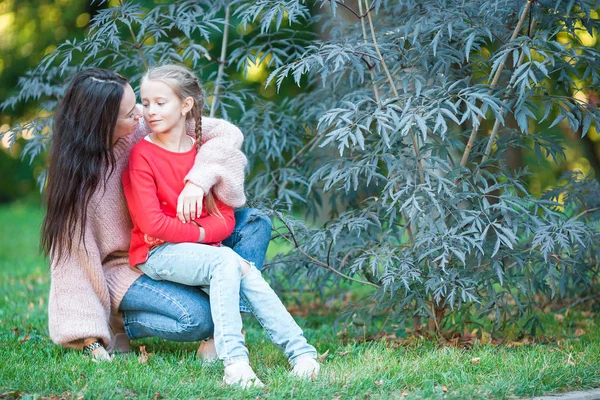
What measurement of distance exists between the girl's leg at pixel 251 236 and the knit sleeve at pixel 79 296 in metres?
0.67

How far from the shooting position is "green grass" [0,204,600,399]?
9.23 feet

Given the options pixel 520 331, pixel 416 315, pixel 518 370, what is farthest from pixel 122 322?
pixel 520 331

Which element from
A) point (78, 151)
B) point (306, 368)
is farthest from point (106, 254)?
point (306, 368)

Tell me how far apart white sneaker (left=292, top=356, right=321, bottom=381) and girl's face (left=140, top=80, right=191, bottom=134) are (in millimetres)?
1268

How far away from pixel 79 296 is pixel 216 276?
2.31ft

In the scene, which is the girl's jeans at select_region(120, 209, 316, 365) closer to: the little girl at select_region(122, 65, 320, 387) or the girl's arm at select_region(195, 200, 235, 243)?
the little girl at select_region(122, 65, 320, 387)

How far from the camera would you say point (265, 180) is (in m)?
4.57

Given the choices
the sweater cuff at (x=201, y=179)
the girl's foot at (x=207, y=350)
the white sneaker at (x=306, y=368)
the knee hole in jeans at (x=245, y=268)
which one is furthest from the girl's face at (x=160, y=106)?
the white sneaker at (x=306, y=368)

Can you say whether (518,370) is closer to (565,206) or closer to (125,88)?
(565,206)

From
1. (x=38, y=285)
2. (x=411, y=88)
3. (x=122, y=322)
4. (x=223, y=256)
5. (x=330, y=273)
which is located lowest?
(x=38, y=285)

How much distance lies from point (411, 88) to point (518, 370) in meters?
1.69

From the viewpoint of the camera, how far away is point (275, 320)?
321cm

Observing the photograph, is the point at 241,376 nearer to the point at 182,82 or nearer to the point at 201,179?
the point at 201,179

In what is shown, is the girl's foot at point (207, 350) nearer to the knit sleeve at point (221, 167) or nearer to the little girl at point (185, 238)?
the little girl at point (185, 238)
